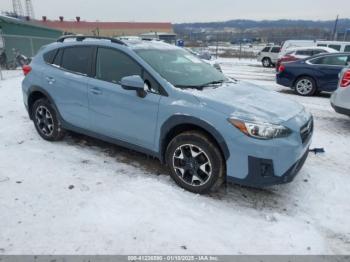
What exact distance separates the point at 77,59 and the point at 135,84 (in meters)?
1.50

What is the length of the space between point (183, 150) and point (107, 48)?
188cm

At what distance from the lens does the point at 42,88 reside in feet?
16.5

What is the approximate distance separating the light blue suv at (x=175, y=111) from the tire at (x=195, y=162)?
0.01 meters

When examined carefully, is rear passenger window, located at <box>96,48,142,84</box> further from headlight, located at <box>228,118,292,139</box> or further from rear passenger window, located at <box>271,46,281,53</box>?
rear passenger window, located at <box>271,46,281,53</box>

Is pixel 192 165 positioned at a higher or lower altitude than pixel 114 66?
lower

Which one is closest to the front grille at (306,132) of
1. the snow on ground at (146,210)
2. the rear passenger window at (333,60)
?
the snow on ground at (146,210)

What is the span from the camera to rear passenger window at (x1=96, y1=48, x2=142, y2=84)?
13.1 ft

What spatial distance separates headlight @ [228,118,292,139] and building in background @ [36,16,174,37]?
64.3m

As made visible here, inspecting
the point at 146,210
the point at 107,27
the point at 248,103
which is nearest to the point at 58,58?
the point at 146,210

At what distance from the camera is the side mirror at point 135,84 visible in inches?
145

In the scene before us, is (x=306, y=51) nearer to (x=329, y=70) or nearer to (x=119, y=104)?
(x=329, y=70)

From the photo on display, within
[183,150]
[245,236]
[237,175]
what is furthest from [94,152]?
[245,236]

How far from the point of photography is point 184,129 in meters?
3.67

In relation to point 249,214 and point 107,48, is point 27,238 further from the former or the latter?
point 107,48
